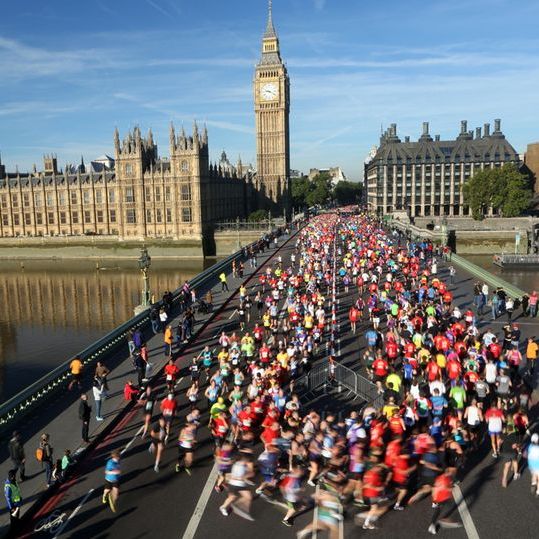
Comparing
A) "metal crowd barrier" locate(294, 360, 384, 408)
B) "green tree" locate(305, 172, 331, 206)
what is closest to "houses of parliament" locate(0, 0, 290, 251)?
"green tree" locate(305, 172, 331, 206)

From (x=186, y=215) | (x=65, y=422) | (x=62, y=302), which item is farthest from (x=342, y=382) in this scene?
(x=186, y=215)

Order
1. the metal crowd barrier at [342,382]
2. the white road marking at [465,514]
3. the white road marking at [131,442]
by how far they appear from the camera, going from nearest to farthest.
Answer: the white road marking at [465,514], the white road marking at [131,442], the metal crowd barrier at [342,382]

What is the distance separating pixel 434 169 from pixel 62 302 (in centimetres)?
10688

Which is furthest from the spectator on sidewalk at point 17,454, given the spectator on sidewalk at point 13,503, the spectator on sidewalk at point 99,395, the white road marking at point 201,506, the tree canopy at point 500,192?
the tree canopy at point 500,192

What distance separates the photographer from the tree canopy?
316 feet

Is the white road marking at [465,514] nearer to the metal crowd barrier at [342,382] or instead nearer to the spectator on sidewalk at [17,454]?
the metal crowd barrier at [342,382]

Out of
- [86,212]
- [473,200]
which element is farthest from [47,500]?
[473,200]

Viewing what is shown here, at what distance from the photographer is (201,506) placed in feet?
38.9

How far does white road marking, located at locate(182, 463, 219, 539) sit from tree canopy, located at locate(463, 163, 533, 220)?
9612 centimetres

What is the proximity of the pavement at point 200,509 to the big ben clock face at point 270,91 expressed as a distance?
132972 mm

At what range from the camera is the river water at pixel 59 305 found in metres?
33.2

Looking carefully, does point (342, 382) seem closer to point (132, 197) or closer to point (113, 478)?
point (113, 478)

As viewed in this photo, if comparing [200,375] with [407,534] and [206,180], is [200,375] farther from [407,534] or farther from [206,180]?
[206,180]

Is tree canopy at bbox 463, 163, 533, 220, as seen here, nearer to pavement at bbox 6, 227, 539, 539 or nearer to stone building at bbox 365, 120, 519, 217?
stone building at bbox 365, 120, 519, 217
